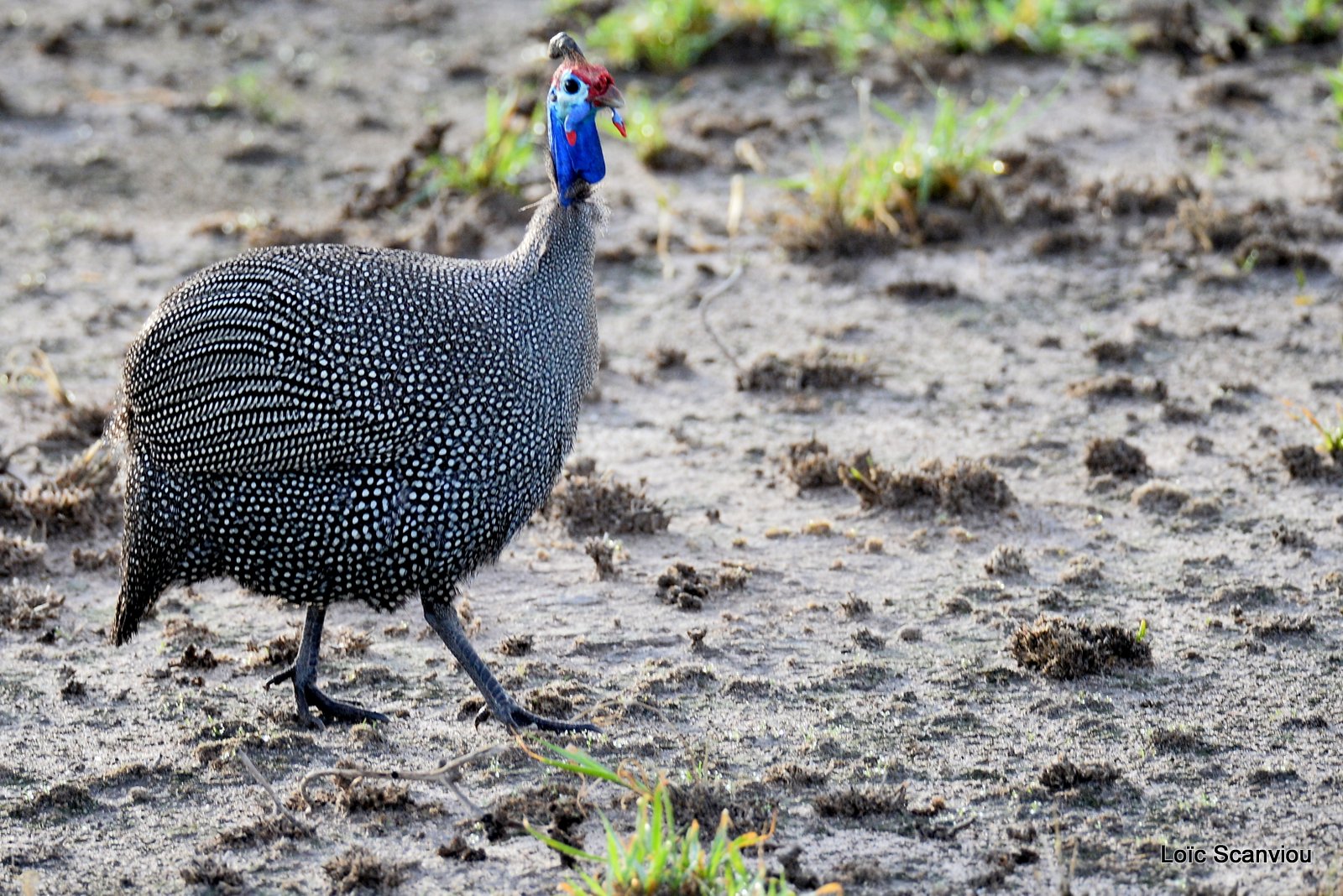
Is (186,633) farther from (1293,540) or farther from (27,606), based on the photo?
(1293,540)

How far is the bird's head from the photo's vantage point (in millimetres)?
4137

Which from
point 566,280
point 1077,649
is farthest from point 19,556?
point 1077,649

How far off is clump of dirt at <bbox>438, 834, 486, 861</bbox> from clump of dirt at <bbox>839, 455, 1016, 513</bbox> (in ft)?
7.49

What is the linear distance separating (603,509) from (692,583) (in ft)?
1.85

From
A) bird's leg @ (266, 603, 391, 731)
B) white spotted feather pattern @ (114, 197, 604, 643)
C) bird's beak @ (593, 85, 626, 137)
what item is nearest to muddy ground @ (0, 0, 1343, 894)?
bird's leg @ (266, 603, 391, 731)

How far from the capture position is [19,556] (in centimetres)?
508

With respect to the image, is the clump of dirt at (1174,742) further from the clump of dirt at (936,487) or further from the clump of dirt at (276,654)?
the clump of dirt at (276,654)

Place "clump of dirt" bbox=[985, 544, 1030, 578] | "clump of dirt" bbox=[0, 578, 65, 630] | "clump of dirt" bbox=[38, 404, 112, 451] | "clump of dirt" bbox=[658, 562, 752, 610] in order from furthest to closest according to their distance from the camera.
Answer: "clump of dirt" bbox=[38, 404, 112, 451]
"clump of dirt" bbox=[985, 544, 1030, 578]
"clump of dirt" bbox=[658, 562, 752, 610]
"clump of dirt" bbox=[0, 578, 65, 630]

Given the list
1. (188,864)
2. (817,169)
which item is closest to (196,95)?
(817,169)

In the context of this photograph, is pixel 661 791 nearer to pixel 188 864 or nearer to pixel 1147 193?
pixel 188 864

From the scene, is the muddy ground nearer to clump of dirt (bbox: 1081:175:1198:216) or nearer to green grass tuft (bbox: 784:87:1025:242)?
clump of dirt (bbox: 1081:175:1198:216)

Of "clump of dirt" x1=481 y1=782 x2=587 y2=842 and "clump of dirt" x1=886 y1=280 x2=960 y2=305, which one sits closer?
"clump of dirt" x1=481 y1=782 x2=587 y2=842

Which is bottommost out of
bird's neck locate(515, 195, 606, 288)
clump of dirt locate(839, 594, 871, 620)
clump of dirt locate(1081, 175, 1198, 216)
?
clump of dirt locate(839, 594, 871, 620)

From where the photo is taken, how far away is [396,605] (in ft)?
13.5
